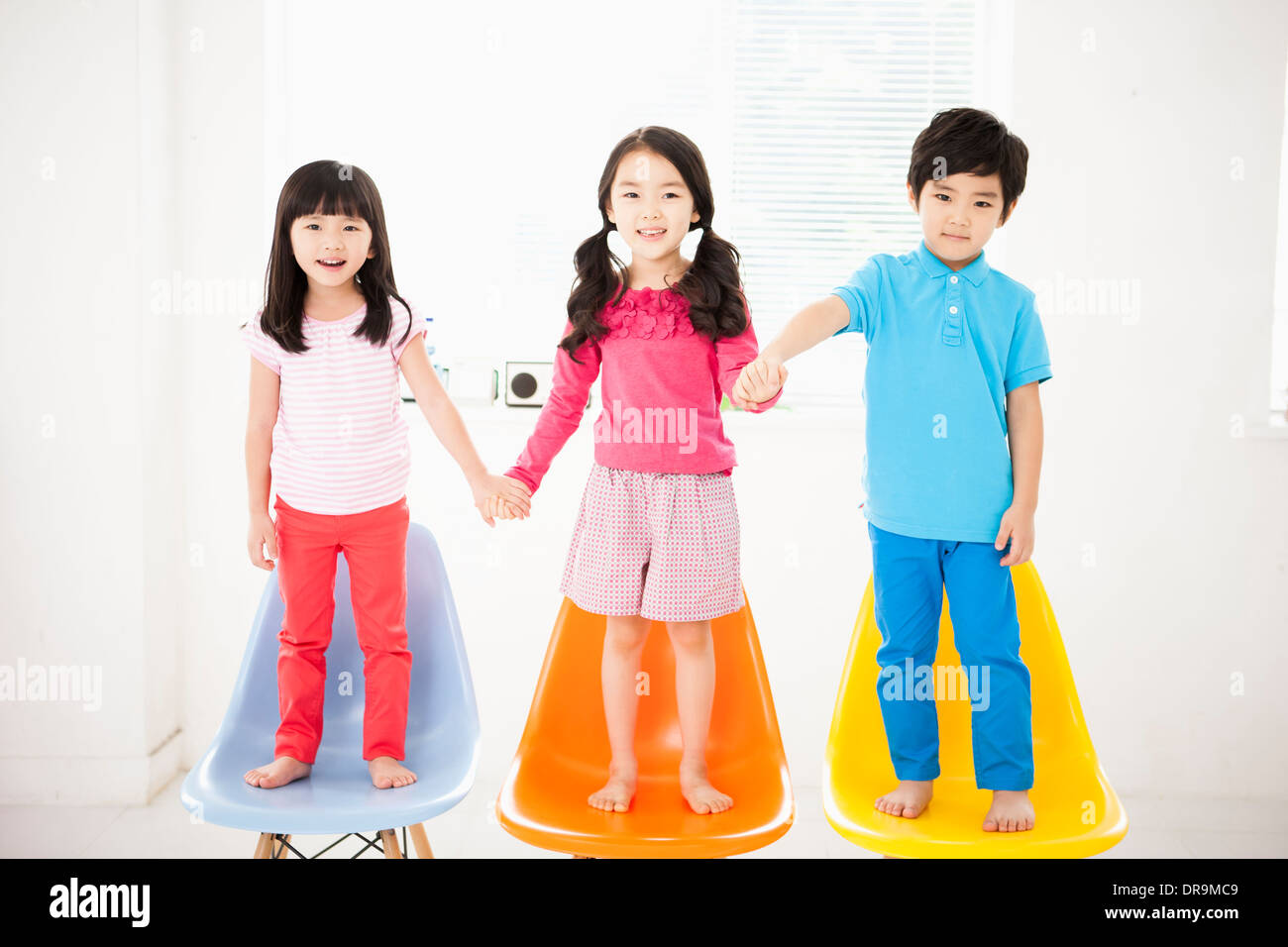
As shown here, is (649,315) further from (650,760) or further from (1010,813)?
(1010,813)

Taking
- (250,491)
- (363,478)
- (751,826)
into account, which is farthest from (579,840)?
(250,491)

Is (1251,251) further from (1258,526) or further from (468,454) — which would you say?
(468,454)

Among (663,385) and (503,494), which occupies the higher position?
(663,385)

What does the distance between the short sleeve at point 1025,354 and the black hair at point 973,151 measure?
167mm

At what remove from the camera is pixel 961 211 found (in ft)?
4.88

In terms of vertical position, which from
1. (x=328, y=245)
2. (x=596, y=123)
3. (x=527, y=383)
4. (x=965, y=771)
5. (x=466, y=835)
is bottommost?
(x=466, y=835)

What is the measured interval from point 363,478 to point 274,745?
1.50 feet

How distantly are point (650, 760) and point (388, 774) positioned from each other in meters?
0.42

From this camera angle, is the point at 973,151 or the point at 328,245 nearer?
the point at 973,151

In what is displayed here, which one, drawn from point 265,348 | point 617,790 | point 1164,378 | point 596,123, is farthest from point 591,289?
point 1164,378

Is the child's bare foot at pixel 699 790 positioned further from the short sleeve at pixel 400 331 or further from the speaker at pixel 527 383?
the speaker at pixel 527 383

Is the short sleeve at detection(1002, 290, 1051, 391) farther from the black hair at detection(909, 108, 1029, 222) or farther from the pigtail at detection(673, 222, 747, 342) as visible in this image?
the pigtail at detection(673, 222, 747, 342)

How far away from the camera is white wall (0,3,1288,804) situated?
2.45 m

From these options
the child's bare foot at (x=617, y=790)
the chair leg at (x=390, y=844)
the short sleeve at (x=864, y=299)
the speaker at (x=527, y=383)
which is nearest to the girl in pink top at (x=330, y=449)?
the chair leg at (x=390, y=844)
